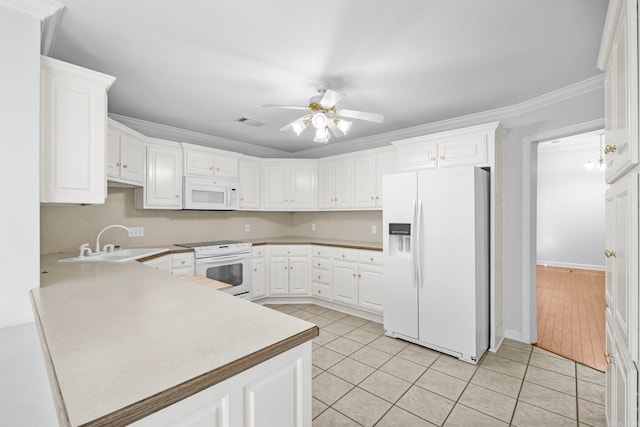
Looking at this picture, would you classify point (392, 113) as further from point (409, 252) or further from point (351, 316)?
point (351, 316)

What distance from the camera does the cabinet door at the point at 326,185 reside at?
442 centimetres

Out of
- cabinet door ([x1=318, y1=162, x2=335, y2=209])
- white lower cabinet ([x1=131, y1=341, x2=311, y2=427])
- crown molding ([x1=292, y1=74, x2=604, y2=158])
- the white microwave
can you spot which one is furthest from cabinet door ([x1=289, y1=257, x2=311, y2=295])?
white lower cabinet ([x1=131, y1=341, x2=311, y2=427])

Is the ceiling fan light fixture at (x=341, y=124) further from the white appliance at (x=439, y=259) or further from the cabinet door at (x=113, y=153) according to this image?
the cabinet door at (x=113, y=153)

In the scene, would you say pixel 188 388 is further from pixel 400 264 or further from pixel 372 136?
pixel 372 136

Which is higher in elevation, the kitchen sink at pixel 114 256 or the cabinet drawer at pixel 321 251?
the kitchen sink at pixel 114 256

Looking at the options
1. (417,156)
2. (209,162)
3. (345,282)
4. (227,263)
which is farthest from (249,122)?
(345,282)

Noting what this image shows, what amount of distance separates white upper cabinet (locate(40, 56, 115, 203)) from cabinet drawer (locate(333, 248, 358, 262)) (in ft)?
8.97

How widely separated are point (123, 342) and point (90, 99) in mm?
1536

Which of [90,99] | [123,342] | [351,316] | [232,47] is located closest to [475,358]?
[351,316]

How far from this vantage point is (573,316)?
3.75 m

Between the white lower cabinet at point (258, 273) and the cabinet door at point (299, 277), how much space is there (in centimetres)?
38

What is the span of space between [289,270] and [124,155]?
244 cm

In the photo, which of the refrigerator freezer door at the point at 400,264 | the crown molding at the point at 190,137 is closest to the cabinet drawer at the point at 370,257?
the refrigerator freezer door at the point at 400,264

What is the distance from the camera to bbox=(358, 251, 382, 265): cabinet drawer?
3564mm
